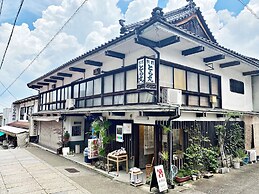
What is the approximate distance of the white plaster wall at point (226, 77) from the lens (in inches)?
375

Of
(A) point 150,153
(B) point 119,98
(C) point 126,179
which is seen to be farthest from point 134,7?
(C) point 126,179

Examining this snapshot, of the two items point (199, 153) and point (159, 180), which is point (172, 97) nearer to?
point (199, 153)

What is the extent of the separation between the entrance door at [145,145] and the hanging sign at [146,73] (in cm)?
243

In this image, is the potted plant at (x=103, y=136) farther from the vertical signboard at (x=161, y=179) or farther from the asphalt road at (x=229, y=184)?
the asphalt road at (x=229, y=184)

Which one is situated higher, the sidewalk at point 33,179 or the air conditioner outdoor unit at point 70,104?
the air conditioner outdoor unit at point 70,104

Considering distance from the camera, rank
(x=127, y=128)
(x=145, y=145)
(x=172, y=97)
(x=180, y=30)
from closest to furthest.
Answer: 1. (x=180, y=30)
2. (x=172, y=97)
3. (x=127, y=128)
4. (x=145, y=145)

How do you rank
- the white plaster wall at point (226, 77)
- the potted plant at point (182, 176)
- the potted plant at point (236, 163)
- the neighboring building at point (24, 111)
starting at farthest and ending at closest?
the neighboring building at point (24, 111) → the potted plant at point (236, 163) → the white plaster wall at point (226, 77) → the potted plant at point (182, 176)

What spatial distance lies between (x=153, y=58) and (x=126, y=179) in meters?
5.00

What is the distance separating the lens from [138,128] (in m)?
9.47

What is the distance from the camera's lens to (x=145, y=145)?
10.0m

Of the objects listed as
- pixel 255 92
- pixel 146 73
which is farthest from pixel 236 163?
pixel 255 92

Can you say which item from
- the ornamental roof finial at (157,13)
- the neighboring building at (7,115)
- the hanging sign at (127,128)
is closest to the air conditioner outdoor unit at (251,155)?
the hanging sign at (127,128)

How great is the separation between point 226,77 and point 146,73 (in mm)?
6954

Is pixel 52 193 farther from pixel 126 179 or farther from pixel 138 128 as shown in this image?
pixel 138 128
